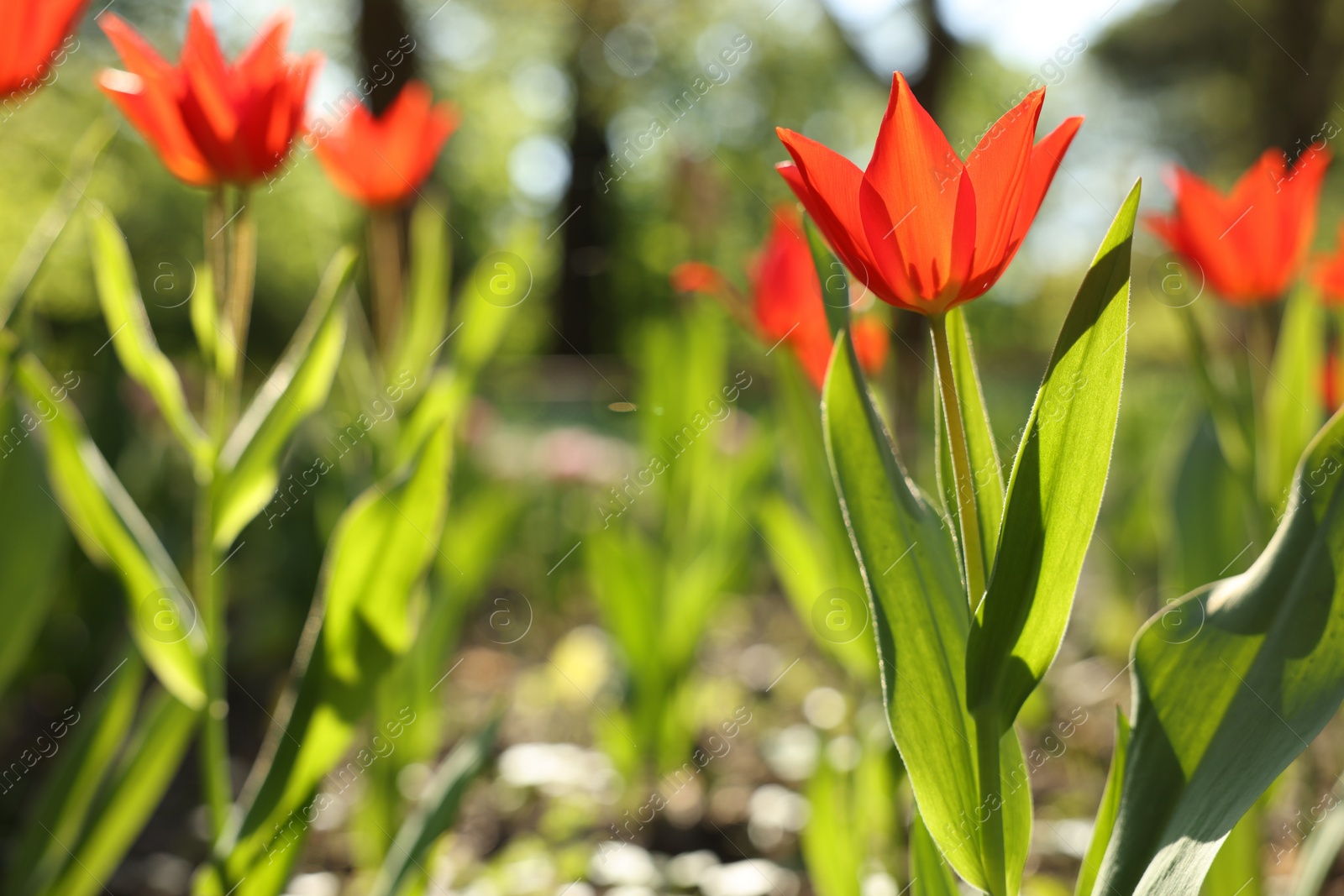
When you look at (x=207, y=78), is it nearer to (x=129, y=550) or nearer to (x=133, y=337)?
(x=133, y=337)

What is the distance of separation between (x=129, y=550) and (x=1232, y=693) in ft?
3.14

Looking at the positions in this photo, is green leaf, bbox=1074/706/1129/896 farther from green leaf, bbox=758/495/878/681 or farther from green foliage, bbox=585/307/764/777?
green foliage, bbox=585/307/764/777

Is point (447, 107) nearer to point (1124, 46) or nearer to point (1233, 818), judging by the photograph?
point (1233, 818)

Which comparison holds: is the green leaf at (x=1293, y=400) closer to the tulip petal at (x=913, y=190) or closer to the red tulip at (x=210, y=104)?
the tulip petal at (x=913, y=190)

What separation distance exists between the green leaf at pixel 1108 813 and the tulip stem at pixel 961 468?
0.44ft

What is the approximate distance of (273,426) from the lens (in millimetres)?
966

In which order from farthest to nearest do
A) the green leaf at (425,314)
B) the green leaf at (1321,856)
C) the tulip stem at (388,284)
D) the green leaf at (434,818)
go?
the tulip stem at (388,284), the green leaf at (425,314), the green leaf at (434,818), the green leaf at (1321,856)

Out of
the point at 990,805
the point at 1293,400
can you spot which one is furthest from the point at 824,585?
the point at 990,805

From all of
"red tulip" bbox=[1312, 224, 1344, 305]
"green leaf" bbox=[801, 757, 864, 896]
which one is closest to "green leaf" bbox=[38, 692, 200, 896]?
"green leaf" bbox=[801, 757, 864, 896]

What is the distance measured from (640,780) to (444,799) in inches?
35.0

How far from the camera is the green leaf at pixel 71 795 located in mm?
1105

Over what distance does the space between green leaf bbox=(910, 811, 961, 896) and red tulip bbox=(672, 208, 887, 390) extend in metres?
0.69

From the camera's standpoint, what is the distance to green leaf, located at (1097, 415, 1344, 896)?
0.54 meters

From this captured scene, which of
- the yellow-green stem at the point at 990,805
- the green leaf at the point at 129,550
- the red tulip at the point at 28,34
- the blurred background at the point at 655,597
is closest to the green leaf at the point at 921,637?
the yellow-green stem at the point at 990,805
